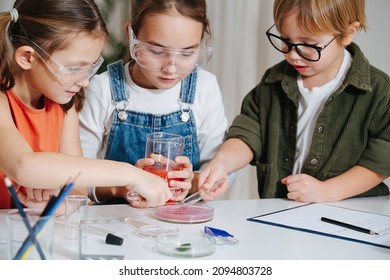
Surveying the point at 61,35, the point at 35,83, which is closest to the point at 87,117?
the point at 35,83

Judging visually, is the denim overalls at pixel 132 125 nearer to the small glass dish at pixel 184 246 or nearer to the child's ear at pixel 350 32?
the child's ear at pixel 350 32

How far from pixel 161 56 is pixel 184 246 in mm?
640

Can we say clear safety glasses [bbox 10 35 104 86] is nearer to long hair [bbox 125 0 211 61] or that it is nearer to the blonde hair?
long hair [bbox 125 0 211 61]

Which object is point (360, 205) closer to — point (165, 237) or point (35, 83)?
point (165, 237)

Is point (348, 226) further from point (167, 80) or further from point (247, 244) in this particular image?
point (167, 80)

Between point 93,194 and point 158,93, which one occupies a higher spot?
point 158,93

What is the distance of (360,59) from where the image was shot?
1.61 m

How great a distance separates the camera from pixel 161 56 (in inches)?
57.1

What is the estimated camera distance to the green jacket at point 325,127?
1.55m

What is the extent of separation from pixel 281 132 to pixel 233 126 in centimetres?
15

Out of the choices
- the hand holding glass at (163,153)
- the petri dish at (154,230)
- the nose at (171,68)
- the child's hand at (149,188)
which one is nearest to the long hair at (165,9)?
the nose at (171,68)

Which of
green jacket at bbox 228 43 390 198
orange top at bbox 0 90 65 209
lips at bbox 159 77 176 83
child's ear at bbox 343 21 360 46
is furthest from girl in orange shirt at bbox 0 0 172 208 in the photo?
child's ear at bbox 343 21 360 46

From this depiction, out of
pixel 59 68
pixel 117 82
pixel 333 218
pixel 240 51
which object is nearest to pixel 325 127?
pixel 333 218

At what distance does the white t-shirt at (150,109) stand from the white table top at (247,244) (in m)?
0.39
